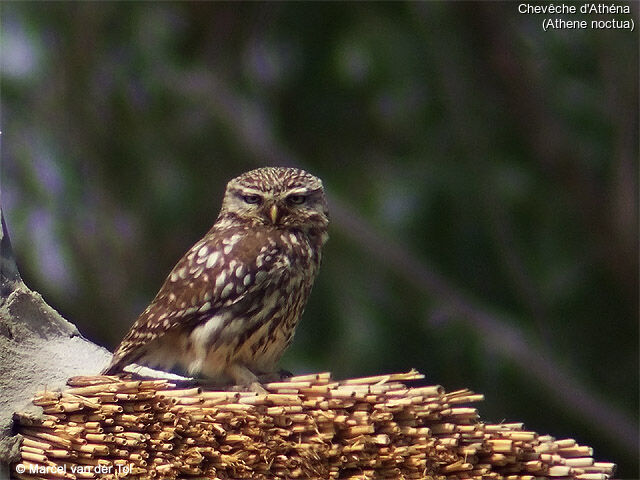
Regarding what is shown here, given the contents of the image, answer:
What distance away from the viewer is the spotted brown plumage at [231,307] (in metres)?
4.08

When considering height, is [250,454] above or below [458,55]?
below

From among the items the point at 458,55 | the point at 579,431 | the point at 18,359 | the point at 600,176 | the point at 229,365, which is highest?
the point at 458,55

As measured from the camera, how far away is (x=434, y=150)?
9.48 metres

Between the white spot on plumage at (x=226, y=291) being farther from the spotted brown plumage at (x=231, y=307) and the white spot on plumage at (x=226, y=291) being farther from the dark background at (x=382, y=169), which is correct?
the dark background at (x=382, y=169)

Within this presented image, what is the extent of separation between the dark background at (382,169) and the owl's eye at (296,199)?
167 inches

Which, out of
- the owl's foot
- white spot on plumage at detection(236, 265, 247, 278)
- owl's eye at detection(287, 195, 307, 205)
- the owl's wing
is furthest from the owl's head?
the owl's foot

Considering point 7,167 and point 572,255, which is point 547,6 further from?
point 7,167

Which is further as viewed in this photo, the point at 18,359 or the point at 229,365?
the point at 229,365

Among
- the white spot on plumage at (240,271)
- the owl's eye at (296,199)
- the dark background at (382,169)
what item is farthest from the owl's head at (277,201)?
the dark background at (382,169)


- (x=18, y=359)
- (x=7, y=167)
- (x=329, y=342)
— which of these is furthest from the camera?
(x=7, y=167)

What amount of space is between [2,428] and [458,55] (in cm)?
686

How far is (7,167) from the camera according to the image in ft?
30.7

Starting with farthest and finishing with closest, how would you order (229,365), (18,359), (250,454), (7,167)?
(7,167) → (229,365) → (18,359) → (250,454)

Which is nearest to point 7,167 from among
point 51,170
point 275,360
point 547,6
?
point 51,170
